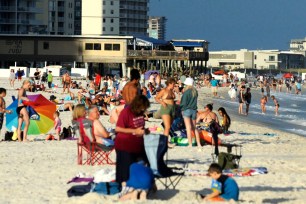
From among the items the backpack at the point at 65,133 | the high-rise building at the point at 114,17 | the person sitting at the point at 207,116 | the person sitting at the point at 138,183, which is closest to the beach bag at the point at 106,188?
the person sitting at the point at 138,183

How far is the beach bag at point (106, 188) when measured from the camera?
10.6 metres

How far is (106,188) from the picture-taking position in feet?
35.0

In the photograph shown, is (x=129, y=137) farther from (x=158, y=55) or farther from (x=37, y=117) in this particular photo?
(x=158, y=55)

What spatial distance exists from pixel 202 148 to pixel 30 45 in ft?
201

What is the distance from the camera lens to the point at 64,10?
401ft

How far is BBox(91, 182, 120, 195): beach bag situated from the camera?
1062 centimetres

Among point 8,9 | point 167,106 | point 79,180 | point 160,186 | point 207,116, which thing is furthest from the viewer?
point 8,9

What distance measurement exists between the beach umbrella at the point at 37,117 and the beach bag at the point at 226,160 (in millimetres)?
6022

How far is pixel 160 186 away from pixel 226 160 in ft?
6.22

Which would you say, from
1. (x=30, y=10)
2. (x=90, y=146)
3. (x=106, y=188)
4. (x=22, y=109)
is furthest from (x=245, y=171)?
(x=30, y=10)

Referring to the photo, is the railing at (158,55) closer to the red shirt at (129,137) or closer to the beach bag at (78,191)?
the beach bag at (78,191)

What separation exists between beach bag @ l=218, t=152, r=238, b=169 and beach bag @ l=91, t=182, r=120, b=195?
2840 mm

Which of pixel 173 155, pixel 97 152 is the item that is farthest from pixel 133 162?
pixel 173 155

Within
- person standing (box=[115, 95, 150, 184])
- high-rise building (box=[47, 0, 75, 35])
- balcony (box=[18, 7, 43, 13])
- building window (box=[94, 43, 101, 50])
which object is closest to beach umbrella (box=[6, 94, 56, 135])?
person standing (box=[115, 95, 150, 184])
